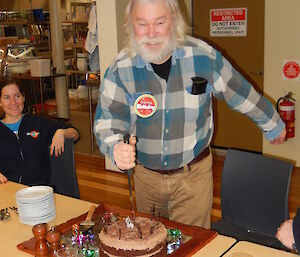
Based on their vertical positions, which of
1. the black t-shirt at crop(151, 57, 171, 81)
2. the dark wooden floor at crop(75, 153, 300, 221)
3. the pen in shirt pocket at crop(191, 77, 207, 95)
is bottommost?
the dark wooden floor at crop(75, 153, 300, 221)

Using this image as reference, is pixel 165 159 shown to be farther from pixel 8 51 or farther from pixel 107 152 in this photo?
pixel 8 51

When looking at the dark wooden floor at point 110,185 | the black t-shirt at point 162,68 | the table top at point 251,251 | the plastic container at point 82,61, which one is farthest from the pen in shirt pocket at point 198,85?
the plastic container at point 82,61

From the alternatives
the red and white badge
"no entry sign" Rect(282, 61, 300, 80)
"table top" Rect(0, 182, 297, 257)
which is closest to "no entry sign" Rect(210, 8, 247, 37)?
"no entry sign" Rect(282, 61, 300, 80)

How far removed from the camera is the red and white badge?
2.03 meters

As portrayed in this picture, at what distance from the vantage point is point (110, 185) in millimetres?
4777

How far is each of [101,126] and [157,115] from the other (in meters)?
0.28

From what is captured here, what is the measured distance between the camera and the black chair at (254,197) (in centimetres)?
230

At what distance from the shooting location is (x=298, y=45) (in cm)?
472

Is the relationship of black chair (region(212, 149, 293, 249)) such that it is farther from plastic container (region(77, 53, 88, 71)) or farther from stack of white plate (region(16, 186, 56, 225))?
plastic container (region(77, 53, 88, 71))

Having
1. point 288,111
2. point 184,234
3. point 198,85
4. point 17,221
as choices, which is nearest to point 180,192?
point 184,234

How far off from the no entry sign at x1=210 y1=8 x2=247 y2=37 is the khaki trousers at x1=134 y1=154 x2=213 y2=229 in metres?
3.41

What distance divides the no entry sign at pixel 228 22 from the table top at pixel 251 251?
399cm

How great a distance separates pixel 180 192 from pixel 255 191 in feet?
1.61

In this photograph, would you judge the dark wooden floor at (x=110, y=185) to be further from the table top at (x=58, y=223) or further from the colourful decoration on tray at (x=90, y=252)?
the colourful decoration on tray at (x=90, y=252)
